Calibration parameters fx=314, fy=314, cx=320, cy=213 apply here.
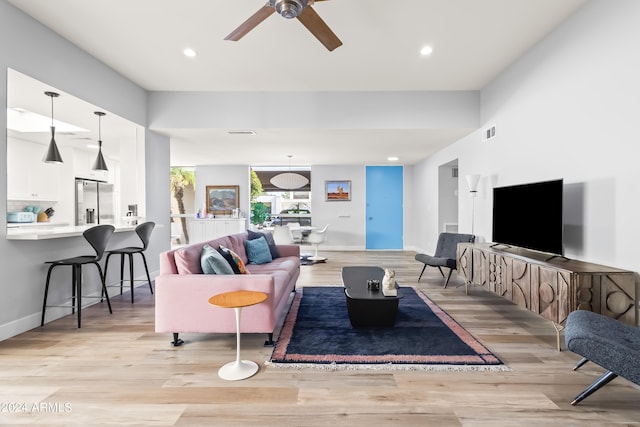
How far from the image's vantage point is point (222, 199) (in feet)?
28.9

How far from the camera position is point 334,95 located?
4758mm

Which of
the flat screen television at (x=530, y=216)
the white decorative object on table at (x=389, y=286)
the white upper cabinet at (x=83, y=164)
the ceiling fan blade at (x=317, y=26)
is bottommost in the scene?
the white decorative object on table at (x=389, y=286)

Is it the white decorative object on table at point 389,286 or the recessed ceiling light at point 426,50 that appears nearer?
the white decorative object on table at point 389,286

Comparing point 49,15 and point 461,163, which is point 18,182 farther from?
point 461,163

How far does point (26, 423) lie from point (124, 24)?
10.8 feet

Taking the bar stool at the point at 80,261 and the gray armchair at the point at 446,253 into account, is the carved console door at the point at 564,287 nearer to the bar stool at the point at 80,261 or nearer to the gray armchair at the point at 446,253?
the gray armchair at the point at 446,253

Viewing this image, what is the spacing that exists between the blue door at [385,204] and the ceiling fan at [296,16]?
20.3ft

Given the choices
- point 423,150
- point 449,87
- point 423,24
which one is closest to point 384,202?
point 423,150

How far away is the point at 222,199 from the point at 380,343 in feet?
23.4

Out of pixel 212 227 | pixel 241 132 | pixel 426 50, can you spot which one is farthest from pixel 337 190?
pixel 426 50

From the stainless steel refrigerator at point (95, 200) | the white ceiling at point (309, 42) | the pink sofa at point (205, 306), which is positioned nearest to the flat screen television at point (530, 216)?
the white ceiling at point (309, 42)

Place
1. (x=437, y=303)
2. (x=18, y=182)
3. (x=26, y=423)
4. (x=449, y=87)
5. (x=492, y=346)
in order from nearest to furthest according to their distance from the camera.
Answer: (x=26, y=423) → (x=492, y=346) → (x=437, y=303) → (x=449, y=87) → (x=18, y=182)

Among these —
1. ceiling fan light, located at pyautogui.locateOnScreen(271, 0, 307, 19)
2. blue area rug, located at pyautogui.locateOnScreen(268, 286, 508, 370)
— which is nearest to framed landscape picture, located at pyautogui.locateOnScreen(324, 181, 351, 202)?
blue area rug, located at pyautogui.locateOnScreen(268, 286, 508, 370)

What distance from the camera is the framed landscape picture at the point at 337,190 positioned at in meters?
8.73
